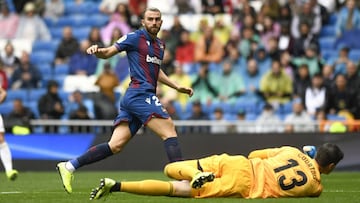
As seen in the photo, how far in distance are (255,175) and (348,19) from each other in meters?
14.1

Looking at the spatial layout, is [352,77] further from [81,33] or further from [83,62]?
[81,33]

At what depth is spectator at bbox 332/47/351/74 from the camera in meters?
23.5

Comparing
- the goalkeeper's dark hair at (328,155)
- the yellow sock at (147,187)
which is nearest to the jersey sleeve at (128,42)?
the yellow sock at (147,187)

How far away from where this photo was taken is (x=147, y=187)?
11031 millimetres

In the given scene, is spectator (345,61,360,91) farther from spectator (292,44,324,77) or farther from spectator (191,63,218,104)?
spectator (191,63,218,104)

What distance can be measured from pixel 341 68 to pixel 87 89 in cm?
577

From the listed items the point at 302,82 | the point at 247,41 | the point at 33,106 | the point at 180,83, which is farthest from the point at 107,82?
the point at 302,82

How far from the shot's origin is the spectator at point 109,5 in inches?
1030

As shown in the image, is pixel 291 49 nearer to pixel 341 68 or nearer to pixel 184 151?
pixel 341 68

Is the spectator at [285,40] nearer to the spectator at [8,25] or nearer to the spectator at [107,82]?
the spectator at [107,82]

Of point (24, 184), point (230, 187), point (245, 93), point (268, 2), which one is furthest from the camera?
point (268, 2)

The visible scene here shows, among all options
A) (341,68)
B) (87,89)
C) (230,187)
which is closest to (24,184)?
(230,187)

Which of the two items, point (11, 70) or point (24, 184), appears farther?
point (11, 70)

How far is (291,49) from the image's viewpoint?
2444cm
